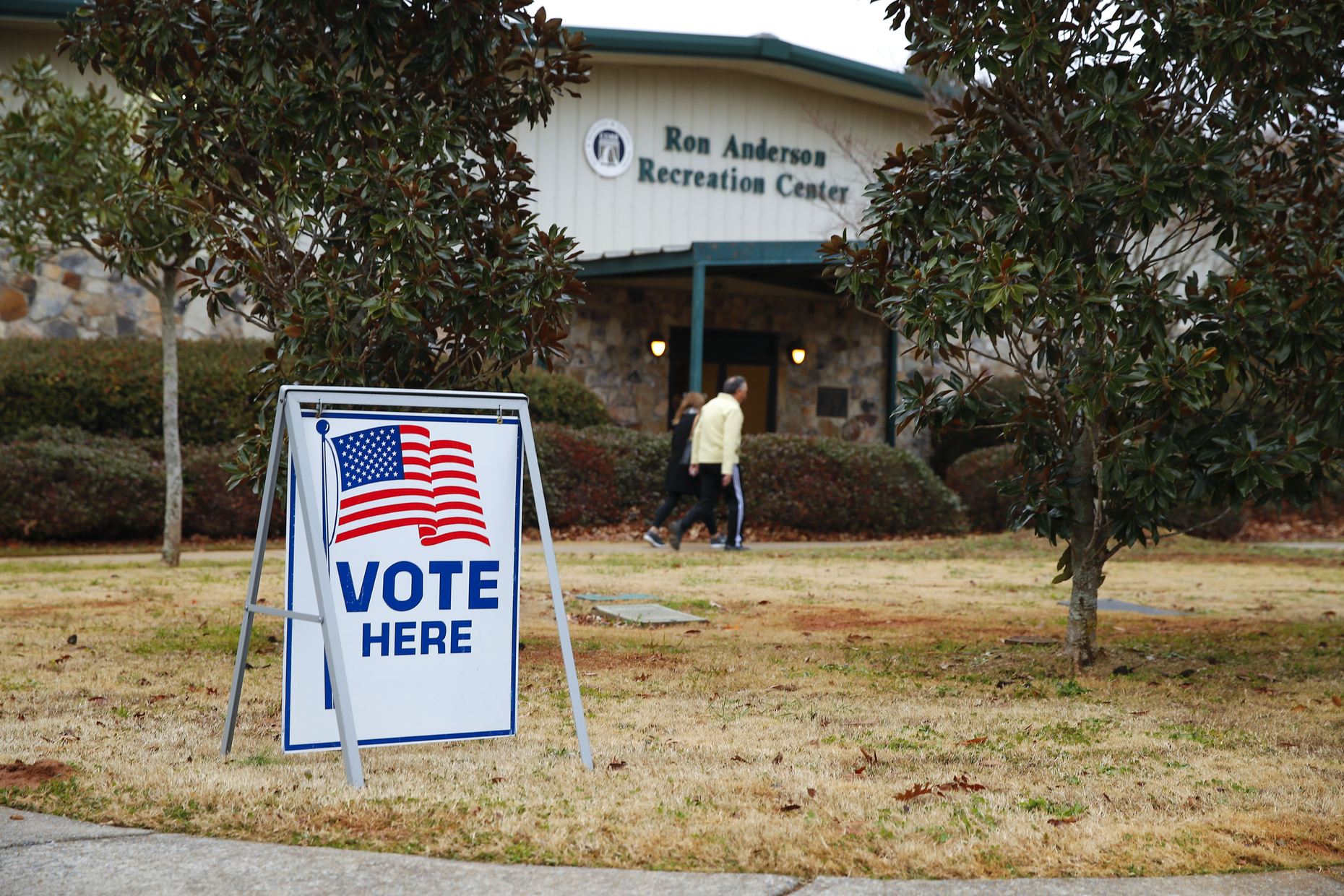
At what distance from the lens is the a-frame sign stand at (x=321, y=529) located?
4398 mm

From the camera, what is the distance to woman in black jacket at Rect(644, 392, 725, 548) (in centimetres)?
1488

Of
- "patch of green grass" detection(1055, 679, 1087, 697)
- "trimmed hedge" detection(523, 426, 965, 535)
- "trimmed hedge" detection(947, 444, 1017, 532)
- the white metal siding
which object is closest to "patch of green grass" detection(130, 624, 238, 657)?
"patch of green grass" detection(1055, 679, 1087, 697)

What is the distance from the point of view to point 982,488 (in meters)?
18.7

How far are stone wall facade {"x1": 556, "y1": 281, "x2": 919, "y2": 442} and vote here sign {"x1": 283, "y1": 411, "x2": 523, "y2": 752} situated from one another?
15620 mm

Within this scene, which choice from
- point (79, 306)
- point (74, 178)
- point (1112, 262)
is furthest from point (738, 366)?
point (1112, 262)

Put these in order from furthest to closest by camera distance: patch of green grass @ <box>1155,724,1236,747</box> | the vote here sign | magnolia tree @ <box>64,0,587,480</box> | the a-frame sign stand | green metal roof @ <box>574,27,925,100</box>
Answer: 1. green metal roof @ <box>574,27,925,100</box>
2. magnolia tree @ <box>64,0,587,480</box>
3. patch of green grass @ <box>1155,724,1236,747</box>
4. the vote here sign
5. the a-frame sign stand

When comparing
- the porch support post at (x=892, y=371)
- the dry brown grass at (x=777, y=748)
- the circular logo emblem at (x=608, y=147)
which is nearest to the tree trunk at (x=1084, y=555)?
the dry brown grass at (x=777, y=748)

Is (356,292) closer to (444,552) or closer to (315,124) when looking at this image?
(315,124)

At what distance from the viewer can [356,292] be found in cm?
662

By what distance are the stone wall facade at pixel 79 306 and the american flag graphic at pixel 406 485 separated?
13723mm

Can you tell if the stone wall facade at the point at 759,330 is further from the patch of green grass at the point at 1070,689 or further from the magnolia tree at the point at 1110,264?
the patch of green grass at the point at 1070,689

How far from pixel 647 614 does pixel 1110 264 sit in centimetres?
383

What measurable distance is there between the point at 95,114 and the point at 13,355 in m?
4.99

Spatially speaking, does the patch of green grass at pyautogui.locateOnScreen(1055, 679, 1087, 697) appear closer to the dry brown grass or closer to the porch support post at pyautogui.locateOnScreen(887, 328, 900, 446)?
the dry brown grass
